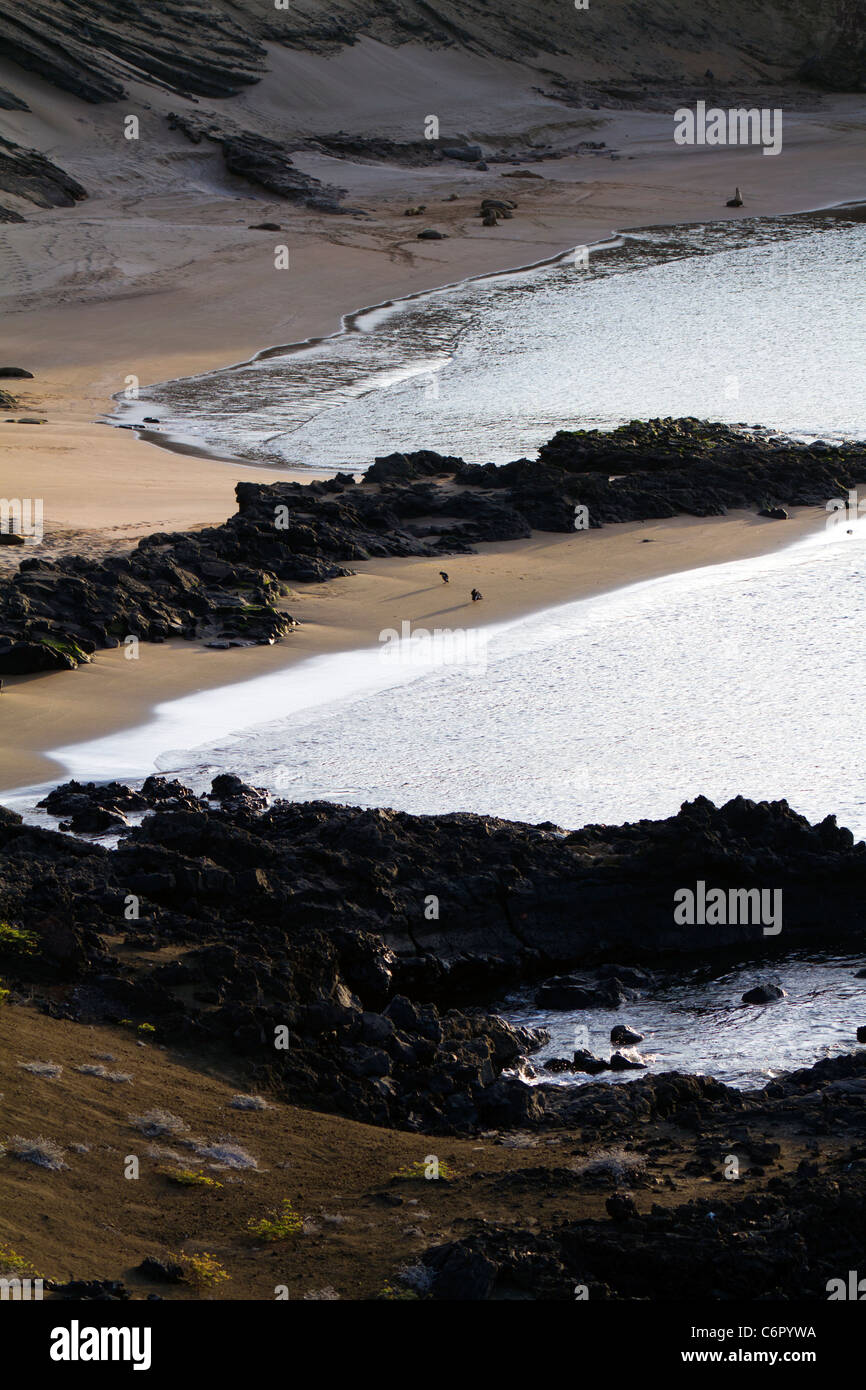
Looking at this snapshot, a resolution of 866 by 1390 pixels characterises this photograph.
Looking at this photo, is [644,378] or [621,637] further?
[644,378]

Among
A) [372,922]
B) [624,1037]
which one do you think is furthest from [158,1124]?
[624,1037]

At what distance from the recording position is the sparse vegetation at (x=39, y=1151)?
5.40 metres

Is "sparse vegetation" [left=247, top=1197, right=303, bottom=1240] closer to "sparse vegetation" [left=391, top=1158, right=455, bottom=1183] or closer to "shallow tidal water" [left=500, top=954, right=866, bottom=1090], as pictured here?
"sparse vegetation" [left=391, top=1158, right=455, bottom=1183]

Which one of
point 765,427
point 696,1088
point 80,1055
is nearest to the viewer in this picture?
point 80,1055

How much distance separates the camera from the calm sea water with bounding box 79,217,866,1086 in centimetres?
825

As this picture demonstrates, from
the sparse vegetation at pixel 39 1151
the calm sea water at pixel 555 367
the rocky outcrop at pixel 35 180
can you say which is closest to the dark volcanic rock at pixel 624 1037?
the sparse vegetation at pixel 39 1151

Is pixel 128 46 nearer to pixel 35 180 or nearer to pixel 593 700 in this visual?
pixel 35 180

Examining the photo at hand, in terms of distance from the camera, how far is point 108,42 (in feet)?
154

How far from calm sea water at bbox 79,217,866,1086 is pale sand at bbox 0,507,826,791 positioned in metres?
0.34

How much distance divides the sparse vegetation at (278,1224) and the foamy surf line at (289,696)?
5.05 metres

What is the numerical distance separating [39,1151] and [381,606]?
9.87m

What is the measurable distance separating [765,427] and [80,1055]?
19.0 m
